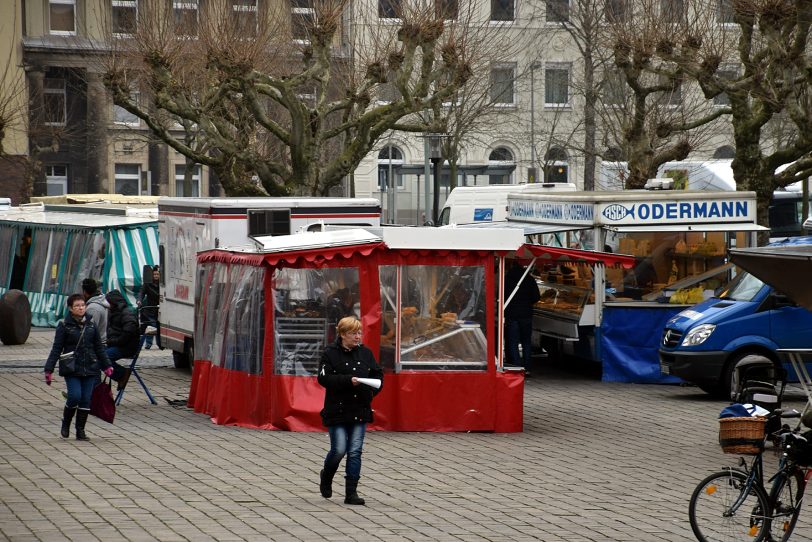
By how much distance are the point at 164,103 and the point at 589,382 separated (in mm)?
9104

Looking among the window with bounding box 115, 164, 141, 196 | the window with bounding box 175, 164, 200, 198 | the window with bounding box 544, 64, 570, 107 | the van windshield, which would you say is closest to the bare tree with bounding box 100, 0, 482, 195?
the van windshield

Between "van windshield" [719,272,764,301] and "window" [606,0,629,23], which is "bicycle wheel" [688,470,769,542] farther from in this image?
"window" [606,0,629,23]

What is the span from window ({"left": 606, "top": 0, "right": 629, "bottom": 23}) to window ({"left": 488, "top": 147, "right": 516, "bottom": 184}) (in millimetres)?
13658

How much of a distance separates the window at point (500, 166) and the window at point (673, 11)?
19956 mm

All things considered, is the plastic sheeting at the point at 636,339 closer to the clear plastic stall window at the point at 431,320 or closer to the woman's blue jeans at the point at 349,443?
the clear plastic stall window at the point at 431,320

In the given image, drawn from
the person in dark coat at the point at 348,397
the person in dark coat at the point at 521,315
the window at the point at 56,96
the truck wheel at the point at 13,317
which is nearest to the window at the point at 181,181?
the window at the point at 56,96

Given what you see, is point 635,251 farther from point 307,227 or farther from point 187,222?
point 187,222

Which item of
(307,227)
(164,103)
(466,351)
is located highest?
(164,103)

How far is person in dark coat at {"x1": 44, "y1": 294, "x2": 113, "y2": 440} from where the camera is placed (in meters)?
13.8

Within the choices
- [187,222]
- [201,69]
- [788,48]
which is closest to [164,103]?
[187,222]

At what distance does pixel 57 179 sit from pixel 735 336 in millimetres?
46379

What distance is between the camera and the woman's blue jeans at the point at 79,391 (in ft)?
45.2

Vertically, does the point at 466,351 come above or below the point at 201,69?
below

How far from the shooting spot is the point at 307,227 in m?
19.8
